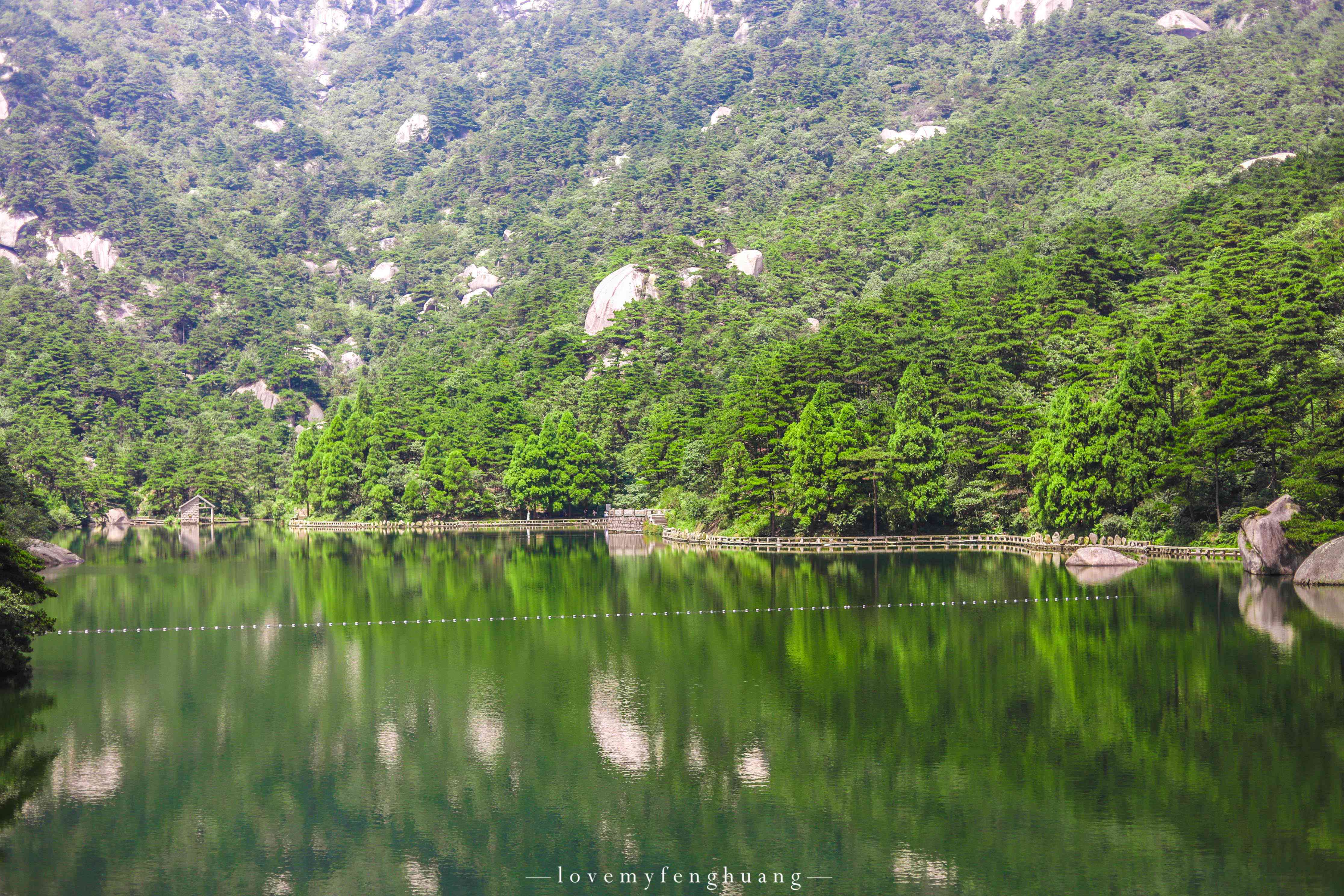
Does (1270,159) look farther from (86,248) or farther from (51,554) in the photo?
(86,248)

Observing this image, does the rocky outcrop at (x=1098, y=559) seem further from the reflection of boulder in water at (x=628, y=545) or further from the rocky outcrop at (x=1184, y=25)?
the rocky outcrop at (x=1184, y=25)

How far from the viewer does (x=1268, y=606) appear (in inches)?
1339

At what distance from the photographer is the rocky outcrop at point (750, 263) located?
122m

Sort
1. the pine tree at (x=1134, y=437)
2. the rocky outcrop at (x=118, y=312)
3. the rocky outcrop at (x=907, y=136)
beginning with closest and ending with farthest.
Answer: the pine tree at (x=1134, y=437) < the rocky outcrop at (x=118, y=312) < the rocky outcrop at (x=907, y=136)

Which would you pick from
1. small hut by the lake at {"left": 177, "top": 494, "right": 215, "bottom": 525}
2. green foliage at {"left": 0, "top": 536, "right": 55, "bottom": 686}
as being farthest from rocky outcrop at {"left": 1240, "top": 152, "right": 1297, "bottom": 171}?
small hut by the lake at {"left": 177, "top": 494, "right": 215, "bottom": 525}

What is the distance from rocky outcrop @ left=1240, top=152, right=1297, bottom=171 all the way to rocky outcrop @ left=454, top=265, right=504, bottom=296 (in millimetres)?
93462

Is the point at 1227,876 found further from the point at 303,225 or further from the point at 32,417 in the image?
the point at 303,225

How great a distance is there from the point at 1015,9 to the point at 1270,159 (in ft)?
333

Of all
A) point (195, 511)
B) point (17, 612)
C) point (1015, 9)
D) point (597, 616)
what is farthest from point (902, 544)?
point (1015, 9)

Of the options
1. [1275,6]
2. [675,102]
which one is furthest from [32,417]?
[1275,6]

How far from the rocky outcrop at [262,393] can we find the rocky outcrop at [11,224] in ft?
173

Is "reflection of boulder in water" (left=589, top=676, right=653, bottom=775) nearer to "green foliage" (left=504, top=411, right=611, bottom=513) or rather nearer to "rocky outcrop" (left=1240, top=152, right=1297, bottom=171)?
"green foliage" (left=504, top=411, right=611, bottom=513)

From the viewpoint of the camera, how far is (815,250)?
120188 mm

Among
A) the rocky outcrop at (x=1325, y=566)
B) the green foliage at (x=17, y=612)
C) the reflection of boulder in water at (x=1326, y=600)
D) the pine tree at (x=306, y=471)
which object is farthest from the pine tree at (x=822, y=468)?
the pine tree at (x=306, y=471)
